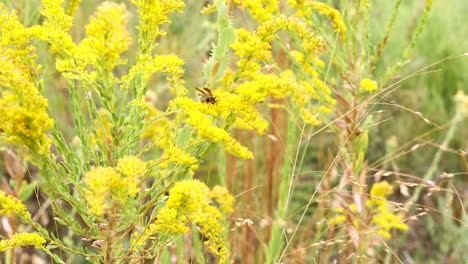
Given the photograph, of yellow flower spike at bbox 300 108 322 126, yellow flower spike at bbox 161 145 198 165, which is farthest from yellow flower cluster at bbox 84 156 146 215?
yellow flower spike at bbox 300 108 322 126

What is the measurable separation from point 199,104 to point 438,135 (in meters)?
2.46

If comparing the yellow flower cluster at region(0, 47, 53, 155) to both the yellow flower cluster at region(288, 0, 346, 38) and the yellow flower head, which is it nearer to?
the yellow flower head

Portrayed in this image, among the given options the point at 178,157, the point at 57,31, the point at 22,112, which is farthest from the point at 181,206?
the point at 57,31

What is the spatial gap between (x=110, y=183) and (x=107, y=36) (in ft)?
0.81

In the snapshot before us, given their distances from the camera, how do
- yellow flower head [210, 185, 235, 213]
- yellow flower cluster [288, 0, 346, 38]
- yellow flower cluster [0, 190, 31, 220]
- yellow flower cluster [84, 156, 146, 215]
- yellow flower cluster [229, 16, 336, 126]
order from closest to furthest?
yellow flower cluster [84, 156, 146, 215], yellow flower cluster [0, 190, 31, 220], yellow flower cluster [229, 16, 336, 126], yellow flower head [210, 185, 235, 213], yellow flower cluster [288, 0, 346, 38]

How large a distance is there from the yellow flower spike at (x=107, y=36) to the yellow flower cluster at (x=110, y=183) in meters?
0.18

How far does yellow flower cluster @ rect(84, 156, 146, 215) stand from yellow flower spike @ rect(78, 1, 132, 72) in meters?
0.18

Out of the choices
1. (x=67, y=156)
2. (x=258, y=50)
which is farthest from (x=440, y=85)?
(x=67, y=156)

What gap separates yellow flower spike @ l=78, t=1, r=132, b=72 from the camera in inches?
32.5

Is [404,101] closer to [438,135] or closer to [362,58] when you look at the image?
[438,135]

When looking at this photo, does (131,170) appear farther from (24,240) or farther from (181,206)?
(24,240)

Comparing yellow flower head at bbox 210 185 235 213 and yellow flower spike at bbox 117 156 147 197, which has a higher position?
yellow flower spike at bbox 117 156 147 197

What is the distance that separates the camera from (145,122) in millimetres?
1022

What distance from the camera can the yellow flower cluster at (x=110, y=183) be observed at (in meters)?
0.81
